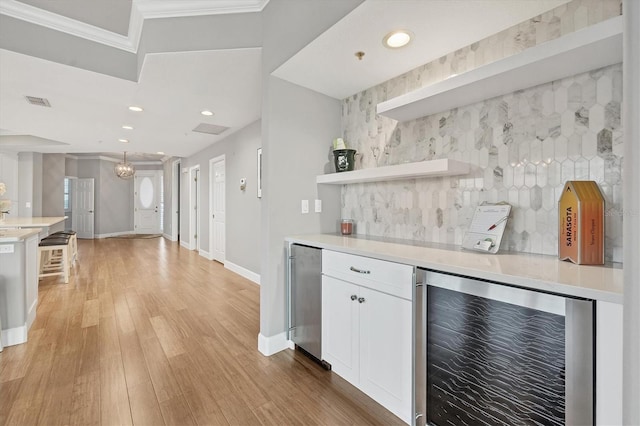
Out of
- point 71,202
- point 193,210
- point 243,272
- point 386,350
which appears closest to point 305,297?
point 386,350

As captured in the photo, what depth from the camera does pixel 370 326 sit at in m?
1.62

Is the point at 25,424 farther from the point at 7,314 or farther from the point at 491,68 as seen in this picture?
the point at 491,68

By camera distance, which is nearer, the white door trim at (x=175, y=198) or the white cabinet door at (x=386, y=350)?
the white cabinet door at (x=386, y=350)

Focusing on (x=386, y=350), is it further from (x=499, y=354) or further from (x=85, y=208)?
(x=85, y=208)

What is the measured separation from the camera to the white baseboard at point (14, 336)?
7.68 ft

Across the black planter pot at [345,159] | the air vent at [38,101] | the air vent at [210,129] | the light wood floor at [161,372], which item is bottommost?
the light wood floor at [161,372]

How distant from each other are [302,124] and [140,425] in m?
2.21

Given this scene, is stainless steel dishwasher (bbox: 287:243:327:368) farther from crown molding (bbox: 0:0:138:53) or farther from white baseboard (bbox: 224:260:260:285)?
crown molding (bbox: 0:0:138:53)

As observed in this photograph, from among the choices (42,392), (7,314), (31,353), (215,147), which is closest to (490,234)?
(42,392)

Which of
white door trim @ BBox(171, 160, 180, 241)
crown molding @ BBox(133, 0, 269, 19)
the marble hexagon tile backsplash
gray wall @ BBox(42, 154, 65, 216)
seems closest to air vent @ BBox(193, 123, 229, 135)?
crown molding @ BBox(133, 0, 269, 19)

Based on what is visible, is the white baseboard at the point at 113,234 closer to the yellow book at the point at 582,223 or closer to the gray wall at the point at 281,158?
the gray wall at the point at 281,158

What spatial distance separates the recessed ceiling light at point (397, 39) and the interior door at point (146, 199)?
34.0 ft

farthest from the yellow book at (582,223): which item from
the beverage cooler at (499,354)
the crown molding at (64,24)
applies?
the crown molding at (64,24)

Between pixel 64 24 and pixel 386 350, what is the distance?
3603 millimetres
